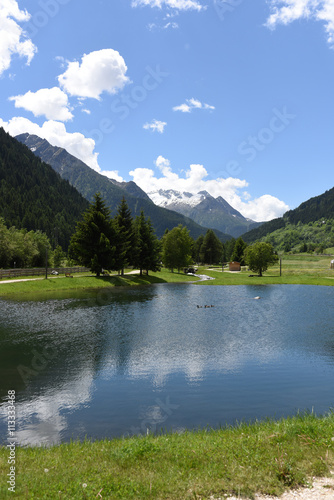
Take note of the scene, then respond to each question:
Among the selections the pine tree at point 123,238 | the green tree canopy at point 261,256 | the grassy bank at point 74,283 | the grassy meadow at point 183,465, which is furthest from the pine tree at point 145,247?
the grassy meadow at point 183,465

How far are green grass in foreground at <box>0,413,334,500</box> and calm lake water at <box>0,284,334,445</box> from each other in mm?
2633

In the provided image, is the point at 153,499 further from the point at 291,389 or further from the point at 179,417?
the point at 291,389

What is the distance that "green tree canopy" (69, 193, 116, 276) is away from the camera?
71.6 m

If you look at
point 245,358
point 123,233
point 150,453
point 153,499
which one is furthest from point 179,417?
point 123,233

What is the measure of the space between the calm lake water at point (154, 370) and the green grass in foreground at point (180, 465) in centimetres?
263

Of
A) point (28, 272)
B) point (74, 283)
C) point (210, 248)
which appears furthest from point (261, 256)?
point (28, 272)

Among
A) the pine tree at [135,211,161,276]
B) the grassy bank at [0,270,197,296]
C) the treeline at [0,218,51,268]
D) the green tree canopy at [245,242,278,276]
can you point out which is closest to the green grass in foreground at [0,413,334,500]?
the grassy bank at [0,270,197,296]

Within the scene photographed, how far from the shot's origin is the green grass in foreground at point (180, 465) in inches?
268

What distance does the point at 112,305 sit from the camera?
43.4 metres

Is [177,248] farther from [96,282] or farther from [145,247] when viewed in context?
[96,282]

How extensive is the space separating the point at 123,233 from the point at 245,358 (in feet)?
199

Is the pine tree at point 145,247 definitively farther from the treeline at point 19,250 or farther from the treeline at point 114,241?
the treeline at point 19,250

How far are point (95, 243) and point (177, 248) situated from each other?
36425 mm

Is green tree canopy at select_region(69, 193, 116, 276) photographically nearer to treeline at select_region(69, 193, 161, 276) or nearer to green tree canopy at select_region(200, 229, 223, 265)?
treeline at select_region(69, 193, 161, 276)
